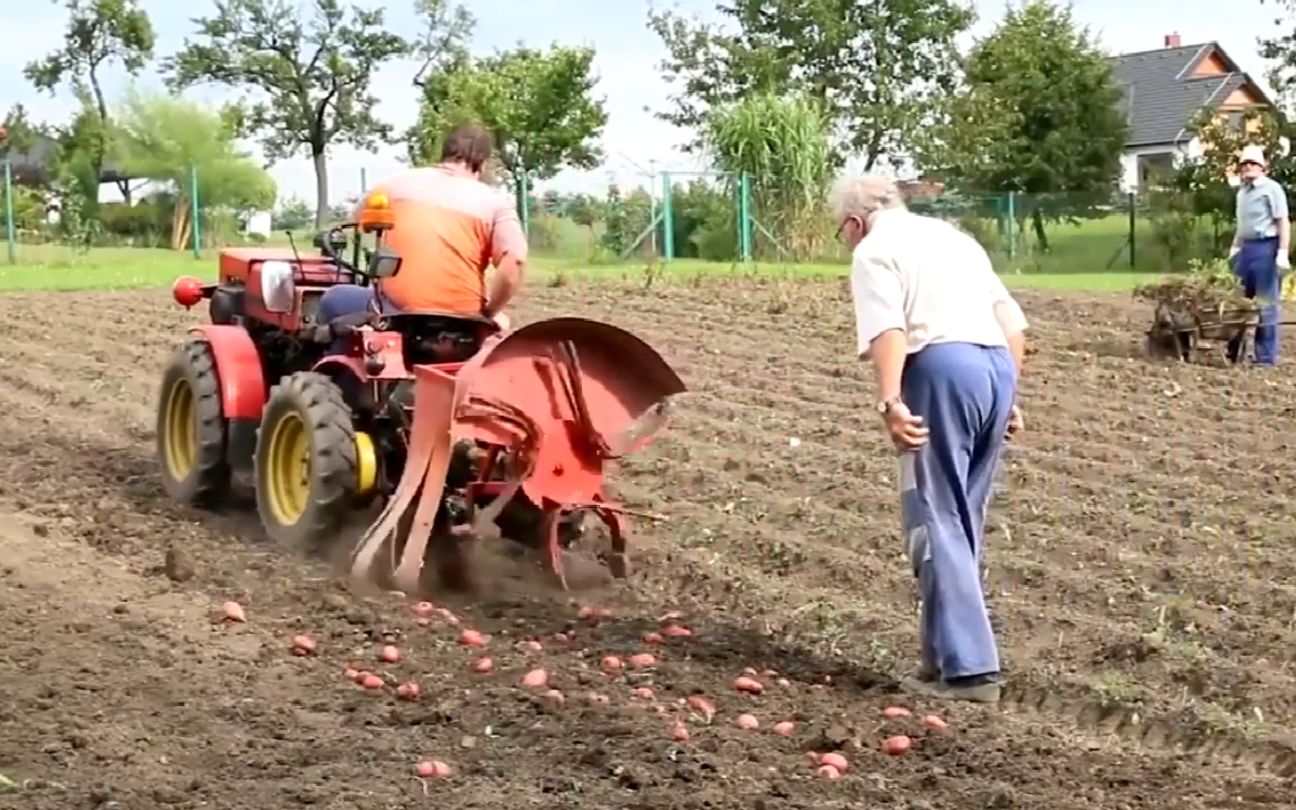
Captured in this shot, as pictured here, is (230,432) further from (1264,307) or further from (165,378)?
(1264,307)

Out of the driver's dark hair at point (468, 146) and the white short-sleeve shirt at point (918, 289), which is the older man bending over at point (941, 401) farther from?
the driver's dark hair at point (468, 146)

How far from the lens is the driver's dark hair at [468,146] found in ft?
23.8

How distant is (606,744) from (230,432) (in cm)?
362

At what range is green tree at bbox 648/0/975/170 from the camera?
4506 cm

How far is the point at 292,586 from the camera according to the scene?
6605mm

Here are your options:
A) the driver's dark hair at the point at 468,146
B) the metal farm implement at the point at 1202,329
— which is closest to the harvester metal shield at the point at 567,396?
the driver's dark hair at the point at 468,146

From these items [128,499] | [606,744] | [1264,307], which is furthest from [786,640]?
[1264,307]

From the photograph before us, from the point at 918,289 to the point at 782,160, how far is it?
2158cm

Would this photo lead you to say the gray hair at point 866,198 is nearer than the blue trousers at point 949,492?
No

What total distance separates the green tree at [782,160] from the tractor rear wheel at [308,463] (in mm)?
19192

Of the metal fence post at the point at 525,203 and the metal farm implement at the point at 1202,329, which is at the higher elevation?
the metal fence post at the point at 525,203

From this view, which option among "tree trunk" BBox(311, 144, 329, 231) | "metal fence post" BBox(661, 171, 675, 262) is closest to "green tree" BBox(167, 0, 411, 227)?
"tree trunk" BBox(311, 144, 329, 231)

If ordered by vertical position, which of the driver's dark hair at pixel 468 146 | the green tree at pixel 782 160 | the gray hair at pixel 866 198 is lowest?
the gray hair at pixel 866 198

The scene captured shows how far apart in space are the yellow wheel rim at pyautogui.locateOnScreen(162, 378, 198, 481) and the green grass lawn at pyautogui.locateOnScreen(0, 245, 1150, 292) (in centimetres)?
1180
